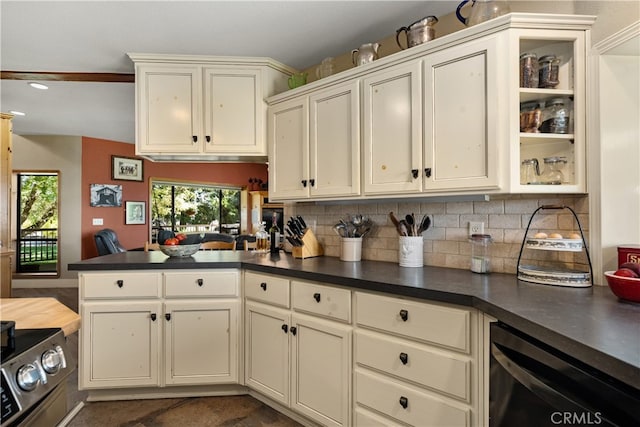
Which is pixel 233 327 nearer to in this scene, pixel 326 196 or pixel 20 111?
pixel 326 196

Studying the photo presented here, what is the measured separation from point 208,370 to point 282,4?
229 centimetres

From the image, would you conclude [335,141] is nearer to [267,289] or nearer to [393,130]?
[393,130]

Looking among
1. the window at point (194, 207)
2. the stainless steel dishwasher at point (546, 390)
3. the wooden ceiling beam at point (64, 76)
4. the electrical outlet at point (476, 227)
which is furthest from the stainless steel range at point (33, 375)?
the window at point (194, 207)

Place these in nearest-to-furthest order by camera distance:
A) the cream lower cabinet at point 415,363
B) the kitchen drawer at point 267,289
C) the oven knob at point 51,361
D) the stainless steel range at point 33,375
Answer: the stainless steel range at point 33,375, the oven knob at point 51,361, the cream lower cabinet at point 415,363, the kitchen drawer at point 267,289

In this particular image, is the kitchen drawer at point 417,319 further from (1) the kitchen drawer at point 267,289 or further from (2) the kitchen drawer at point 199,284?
(2) the kitchen drawer at point 199,284

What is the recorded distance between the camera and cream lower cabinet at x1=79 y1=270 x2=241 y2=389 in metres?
2.09

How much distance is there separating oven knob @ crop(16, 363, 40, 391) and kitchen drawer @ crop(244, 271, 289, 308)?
1213mm

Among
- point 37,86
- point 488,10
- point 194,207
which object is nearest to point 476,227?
point 488,10

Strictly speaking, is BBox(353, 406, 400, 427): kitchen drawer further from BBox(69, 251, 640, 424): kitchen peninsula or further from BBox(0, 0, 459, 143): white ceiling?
BBox(0, 0, 459, 143): white ceiling

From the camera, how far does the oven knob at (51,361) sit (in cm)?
81

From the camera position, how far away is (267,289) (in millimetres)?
1987

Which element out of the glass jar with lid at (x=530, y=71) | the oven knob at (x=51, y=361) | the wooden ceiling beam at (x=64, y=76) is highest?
the wooden ceiling beam at (x=64, y=76)

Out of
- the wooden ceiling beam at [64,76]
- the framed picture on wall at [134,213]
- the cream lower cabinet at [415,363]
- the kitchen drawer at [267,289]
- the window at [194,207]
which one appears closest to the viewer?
the cream lower cabinet at [415,363]

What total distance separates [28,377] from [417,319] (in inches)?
49.5
